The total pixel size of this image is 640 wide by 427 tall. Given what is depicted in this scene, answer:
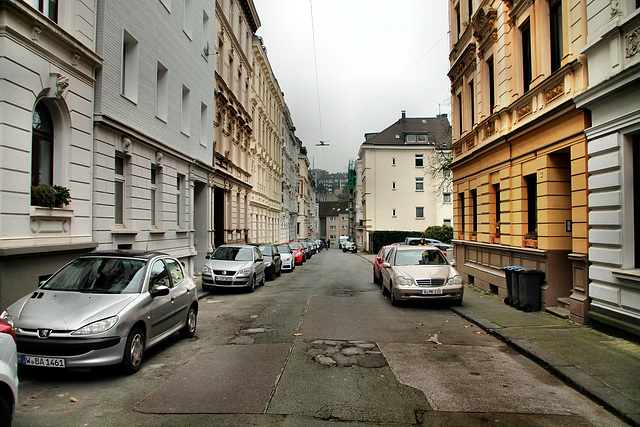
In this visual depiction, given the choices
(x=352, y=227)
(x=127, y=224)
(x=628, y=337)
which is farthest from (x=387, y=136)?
(x=628, y=337)

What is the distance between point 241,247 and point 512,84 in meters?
10.5

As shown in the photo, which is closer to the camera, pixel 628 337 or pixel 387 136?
pixel 628 337

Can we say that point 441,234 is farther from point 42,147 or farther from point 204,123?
point 42,147

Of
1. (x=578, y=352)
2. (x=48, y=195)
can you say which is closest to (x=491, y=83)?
(x=578, y=352)

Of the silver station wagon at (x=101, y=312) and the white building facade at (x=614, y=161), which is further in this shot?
the white building facade at (x=614, y=161)

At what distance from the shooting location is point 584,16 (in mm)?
8844

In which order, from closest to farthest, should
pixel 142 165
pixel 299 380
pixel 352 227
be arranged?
pixel 299 380 < pixel 142 165 < pixel 352 227

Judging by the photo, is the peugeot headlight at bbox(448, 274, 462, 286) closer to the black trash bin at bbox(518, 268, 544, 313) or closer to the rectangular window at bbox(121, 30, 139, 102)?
the black trash bin at bbox(518, 268, 544, 313)

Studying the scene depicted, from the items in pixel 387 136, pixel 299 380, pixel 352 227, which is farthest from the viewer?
pixel 352 227

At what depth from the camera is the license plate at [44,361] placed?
17.5 ft

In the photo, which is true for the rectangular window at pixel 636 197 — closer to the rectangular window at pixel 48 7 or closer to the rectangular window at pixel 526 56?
the rectangular window at pixel 526 56

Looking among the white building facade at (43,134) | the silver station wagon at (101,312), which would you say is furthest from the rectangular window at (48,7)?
the silver station wagon at (101,312)

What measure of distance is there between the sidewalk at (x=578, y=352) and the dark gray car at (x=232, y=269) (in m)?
7.18

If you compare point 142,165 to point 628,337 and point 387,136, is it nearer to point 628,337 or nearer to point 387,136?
point 628,337
